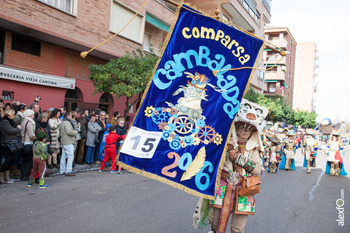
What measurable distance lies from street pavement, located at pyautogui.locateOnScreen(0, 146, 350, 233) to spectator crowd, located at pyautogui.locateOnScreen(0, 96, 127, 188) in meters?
0.40

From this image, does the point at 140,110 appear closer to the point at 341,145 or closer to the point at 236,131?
Answer: the point at 236,131

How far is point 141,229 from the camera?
167 inches

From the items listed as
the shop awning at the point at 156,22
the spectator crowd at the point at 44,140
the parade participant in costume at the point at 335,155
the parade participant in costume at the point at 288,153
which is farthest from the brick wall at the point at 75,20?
the parade participant in costume at the point at 335,155

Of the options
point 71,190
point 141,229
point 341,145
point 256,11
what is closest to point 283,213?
point 141,229

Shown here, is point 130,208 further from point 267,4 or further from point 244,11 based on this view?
point 267,4

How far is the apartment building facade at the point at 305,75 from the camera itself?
8381cm

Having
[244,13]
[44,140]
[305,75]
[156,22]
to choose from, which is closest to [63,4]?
[156,22]

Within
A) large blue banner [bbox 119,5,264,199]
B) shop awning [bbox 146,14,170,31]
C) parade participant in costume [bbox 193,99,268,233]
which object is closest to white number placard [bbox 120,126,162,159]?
large blue banner [bbox 119,5,264,199]

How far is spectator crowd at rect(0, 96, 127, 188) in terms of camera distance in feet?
20.7

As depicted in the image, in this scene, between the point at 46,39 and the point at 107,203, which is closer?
the point at 107,203

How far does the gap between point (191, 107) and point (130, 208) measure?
3.02 meters

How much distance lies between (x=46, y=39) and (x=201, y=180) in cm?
1169

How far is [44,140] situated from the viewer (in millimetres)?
6488

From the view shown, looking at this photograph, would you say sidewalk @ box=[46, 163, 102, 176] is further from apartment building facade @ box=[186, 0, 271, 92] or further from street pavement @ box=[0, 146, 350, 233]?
apartment building facade @ box=[186, 0, 271, 92]
